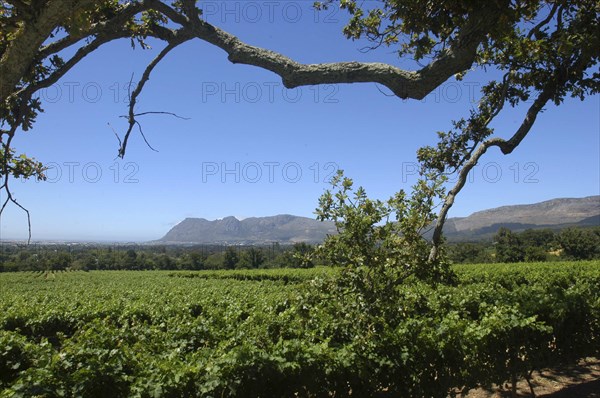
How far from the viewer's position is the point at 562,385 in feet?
19.0

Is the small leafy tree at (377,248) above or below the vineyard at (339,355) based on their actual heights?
above

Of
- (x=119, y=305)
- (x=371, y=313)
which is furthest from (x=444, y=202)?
(x=119, y=305)

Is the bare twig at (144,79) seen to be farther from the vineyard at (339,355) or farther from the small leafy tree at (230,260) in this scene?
the small leafy tree at (230,260)

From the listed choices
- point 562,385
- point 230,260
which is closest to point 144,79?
point 562,385

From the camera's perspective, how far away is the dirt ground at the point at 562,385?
536cm

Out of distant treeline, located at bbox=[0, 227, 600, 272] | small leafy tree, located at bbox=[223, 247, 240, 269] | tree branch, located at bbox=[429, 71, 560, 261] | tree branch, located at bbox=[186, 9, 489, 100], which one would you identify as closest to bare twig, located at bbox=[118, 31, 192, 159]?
tree branch, located at bbox=[186, 9, 489, 100]

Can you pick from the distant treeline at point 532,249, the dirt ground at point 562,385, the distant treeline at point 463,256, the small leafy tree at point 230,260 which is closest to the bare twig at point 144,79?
the dirt ground at point 562,385

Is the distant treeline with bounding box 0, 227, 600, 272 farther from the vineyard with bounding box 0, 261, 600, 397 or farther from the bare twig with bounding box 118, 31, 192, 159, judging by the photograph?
the bare twig with bounding box 118, 31, 192, 159

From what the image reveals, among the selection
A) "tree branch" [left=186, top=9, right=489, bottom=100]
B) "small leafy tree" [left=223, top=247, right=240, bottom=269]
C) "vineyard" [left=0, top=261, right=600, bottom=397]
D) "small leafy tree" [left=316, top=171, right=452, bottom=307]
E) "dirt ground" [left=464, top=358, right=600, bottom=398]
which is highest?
"tree branch" [left=186, top=9, right=489, bottom=100]

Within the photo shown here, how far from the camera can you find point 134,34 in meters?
3.44

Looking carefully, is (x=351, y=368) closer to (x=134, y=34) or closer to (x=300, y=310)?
(x=300, y=310)

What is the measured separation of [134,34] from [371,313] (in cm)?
369

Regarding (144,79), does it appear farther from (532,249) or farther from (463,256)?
(463,256)

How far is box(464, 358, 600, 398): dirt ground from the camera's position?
536 cm
